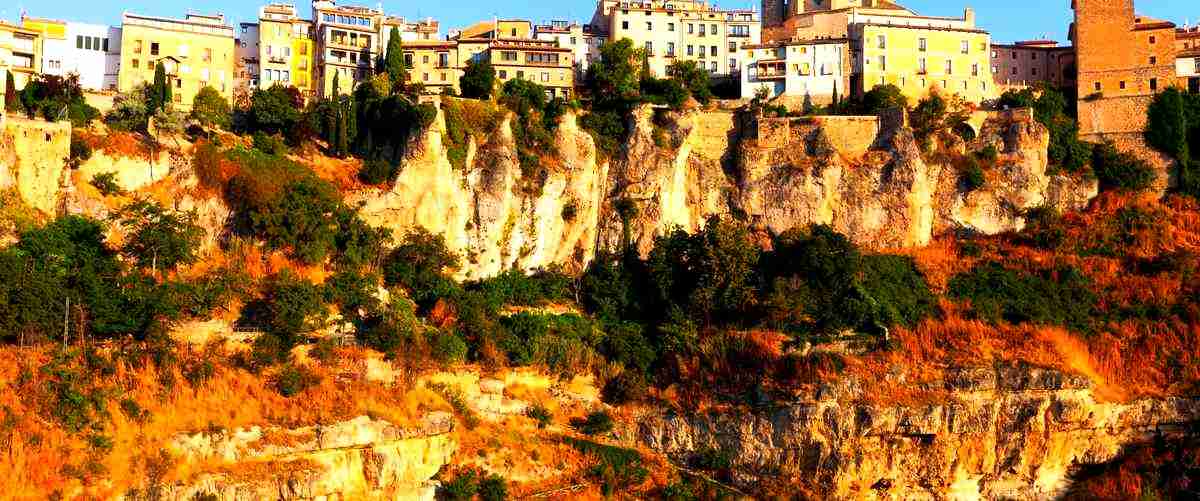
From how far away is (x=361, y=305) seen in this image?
149ft

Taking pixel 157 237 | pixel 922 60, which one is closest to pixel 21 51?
pixel 157 237

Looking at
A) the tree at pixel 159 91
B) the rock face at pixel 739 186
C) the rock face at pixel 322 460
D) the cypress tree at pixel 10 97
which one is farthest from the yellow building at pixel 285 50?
the rock face at pixel 322 460

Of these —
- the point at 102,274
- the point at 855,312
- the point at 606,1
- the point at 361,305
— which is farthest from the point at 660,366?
the point at 606,1

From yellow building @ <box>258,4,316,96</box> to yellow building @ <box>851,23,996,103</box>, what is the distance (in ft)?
82.7

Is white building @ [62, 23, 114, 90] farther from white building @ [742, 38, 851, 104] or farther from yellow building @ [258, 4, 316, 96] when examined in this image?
white building @ [742, 38, 851, 104]

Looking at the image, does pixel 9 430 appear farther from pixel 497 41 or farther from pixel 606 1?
pixel 606 1

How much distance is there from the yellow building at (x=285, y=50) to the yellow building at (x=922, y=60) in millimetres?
25204

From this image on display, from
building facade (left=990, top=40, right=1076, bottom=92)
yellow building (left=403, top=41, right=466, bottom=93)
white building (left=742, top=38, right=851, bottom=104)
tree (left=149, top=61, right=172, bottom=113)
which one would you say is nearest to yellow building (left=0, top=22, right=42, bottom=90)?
tree (left=149, top=61, right=172, bottom=113)

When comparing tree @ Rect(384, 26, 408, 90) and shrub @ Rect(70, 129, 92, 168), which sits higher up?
tree @ Rect(384, 26, 408, 90)

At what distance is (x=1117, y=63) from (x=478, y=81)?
29.0 meters

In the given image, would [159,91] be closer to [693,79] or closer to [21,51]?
[21,51]

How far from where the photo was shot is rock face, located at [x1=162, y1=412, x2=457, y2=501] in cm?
3756

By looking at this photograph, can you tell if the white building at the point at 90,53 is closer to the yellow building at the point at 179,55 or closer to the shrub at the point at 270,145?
the yellow building at the point at 179,55

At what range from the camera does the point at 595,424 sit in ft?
150
